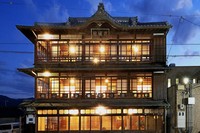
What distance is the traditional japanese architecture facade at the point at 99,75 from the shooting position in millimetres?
30797

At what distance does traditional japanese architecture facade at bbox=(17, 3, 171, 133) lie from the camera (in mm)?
30797

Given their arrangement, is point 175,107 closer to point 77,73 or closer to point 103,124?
point 103,124

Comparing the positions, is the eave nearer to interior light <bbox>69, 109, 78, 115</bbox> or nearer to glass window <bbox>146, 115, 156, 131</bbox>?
interior light <bbox>69, 109, 78, 115</bbox>

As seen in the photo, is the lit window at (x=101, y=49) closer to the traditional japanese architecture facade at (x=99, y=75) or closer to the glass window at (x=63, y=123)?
the traditional japanese architecture facade at (x=99, y=75)

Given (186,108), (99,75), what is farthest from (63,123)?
(186,108)

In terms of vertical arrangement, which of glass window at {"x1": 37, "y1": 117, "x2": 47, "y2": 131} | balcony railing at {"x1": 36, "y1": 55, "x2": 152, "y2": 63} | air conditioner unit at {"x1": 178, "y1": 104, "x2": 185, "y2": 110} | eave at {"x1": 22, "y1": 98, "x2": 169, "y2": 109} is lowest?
glass window at {"x1": 37, "y1": 117, "x2": 47, "y2": 131}

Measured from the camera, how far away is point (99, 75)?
31641 millimetres

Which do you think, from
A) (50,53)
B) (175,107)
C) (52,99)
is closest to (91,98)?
(52,99)

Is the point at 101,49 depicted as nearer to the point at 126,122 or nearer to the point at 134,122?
the point at 126,122

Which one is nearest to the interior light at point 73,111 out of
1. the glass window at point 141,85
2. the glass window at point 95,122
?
the glass window at point 95,122

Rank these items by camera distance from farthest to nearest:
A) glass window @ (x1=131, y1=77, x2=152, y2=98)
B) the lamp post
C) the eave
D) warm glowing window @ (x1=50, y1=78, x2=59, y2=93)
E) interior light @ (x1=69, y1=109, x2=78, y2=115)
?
warm glowing window @ (x1=50, y1=78, x2=59, y2=93), glass window @ (x1=131, y1=77, x2=152, y2=98), interior light @ (x1=69, y1=109, x2=78, y2=115), the lamp post, the eave

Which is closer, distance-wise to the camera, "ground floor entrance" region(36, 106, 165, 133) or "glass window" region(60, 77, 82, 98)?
"ground floor entrance" region(36, 106, 165, 133)

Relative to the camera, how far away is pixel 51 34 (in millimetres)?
32094

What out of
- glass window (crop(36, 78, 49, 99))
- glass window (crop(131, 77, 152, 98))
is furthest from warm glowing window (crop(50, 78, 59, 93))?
glass window (crop(131, 77, 152, 98))
